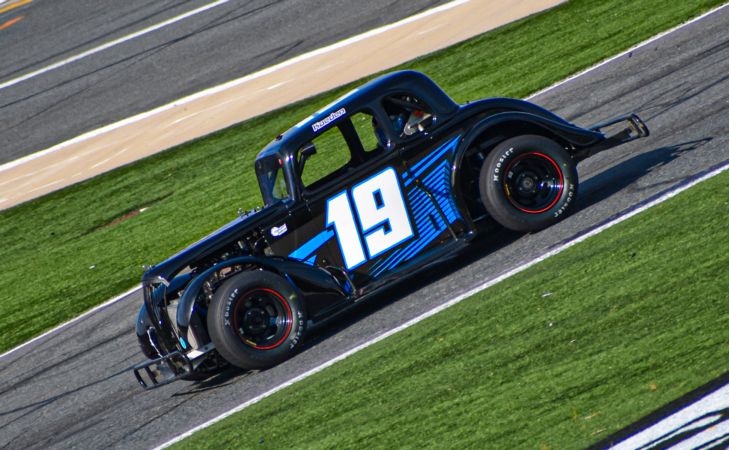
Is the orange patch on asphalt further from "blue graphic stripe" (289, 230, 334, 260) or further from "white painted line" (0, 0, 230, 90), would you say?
"blue graphic stripe" (289, 230, 334, 260)

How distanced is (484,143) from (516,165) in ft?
1.17

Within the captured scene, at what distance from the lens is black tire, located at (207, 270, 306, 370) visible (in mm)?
8180

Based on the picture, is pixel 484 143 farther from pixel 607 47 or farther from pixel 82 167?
pixel 82 167

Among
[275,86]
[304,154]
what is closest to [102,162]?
[275,86]

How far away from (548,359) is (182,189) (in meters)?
9.29

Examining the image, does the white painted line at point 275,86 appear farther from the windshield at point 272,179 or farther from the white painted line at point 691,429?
the white painted line at point 691,429

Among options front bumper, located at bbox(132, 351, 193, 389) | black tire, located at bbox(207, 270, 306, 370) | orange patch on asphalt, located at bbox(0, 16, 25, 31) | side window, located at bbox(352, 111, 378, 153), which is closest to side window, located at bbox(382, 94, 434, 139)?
side window, located at bbox(352, 111, 378, 153)

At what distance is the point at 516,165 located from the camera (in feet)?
29.6

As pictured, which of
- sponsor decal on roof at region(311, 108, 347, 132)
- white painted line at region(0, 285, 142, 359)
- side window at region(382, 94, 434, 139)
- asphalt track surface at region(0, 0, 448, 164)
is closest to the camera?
sponsor decal on roof at region(311, 108, 347, 132)

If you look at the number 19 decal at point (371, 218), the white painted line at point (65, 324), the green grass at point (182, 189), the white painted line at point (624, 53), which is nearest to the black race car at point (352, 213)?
the number 19 decal at point (371, 218)

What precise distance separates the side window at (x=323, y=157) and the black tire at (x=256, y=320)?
3.16 feet

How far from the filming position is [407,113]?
923 cm

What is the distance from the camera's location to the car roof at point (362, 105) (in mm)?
9000

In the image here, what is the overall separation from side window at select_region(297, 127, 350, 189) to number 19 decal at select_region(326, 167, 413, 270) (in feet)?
0.86
